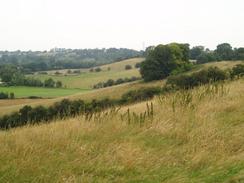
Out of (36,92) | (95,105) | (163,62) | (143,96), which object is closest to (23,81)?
(36,92)

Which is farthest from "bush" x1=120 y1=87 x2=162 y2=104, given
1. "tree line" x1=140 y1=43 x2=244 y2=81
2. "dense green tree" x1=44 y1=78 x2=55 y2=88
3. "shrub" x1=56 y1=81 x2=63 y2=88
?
"dense green tree" x1=44 y1=78 x2=55 y2=88

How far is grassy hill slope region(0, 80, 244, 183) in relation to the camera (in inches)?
197

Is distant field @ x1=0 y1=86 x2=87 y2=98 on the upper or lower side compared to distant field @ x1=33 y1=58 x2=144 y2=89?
lower

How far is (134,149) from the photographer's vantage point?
19.6 feet

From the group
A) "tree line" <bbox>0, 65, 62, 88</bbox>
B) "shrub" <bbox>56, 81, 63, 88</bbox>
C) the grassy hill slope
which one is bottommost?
"shrub" <bbox>56, 81, 63, 88</bbox>

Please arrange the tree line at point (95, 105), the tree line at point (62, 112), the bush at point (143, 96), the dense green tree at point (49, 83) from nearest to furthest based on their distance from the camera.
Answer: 1. the tree line at point (62, 112)
2. the tree line at point (95, 105)
3. the bush at point (143, 96)
4. the dense green tree at point (49, 83)

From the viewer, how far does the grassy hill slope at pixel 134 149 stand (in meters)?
5.01

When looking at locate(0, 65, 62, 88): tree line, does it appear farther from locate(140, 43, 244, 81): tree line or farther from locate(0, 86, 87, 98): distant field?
locate(140, 43, 244, 81): tree line

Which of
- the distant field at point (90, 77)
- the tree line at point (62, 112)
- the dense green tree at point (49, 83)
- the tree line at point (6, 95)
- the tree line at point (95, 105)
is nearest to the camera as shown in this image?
the tree line at point (62, 112)

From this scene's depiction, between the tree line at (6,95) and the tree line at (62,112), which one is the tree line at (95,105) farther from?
the tree line at (6,95)

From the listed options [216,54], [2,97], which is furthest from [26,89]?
[216,54]

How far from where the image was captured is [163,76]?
6400cm

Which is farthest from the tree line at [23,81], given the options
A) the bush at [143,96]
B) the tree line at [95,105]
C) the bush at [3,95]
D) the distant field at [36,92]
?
the bush at [143,96]

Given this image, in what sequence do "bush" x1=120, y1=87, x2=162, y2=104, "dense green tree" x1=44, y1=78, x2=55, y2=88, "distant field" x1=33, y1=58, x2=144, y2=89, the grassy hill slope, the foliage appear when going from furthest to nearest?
1. "distant field" x1=33, y1=58, x2=144, y2=89
2. "dense green tree" x1=44, y1=78, x2=55, y2=88
3. the foliage
4. "bush" x1=120, y1=87, x2=162, y2=104
5. the grassy hill slope
